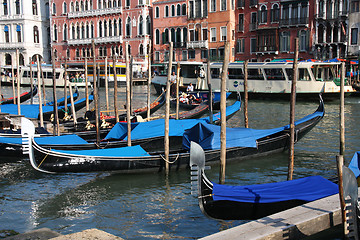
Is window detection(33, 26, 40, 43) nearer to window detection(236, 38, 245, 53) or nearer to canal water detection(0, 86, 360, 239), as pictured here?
window detection(236, 38, 245, 53)

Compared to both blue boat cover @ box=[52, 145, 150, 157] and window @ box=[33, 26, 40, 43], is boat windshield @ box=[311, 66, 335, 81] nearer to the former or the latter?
blue boat cover @ box=[52, 145, 150, 157]

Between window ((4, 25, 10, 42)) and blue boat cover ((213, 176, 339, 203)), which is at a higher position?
window ((4, 25, 10, 42))

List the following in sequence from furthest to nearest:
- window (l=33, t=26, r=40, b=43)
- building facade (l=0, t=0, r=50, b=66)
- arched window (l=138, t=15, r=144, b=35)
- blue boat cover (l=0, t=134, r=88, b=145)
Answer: window (l=33, t=26, r=40, b=43)
building facade (l=0, t=0, r=50, b=66)
arched window (l=138, t=15, r=144, b=35)
blue boat cover (l=0, t=134, r=88, b=145)

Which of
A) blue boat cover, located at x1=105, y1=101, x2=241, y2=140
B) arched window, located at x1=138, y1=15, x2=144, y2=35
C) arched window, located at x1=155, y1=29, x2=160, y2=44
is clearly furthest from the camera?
arched window, located at x1=138, y1=15, x2=144, y2=35

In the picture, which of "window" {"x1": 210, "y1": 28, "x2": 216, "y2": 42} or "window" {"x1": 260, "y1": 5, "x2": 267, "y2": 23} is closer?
"window" {"x1": 260, "y1": 5, "x2": 267, "y2": 23}

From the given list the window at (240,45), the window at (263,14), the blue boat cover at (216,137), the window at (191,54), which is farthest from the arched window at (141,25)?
the blue boat cover at (216,137)

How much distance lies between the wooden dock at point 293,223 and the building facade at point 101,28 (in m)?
27.5

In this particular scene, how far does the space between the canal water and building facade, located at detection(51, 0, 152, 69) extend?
23.8m

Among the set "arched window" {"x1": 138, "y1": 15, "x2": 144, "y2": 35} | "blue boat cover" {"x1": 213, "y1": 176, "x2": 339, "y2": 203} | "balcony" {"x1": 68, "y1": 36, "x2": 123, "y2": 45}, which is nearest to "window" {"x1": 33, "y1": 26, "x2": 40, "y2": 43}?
"balcony" {"x1": 68, "y1": 36, "x2": 123, "y2": 45}

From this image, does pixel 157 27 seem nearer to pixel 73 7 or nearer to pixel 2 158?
pixel 73 7

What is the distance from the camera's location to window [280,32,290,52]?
79.8 feet

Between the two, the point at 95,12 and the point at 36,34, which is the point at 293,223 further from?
the point at 36,34

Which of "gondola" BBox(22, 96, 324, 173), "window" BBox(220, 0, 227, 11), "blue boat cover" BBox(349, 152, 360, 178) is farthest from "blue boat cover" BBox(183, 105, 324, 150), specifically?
"window" BBox(220, 0, 227, 11)

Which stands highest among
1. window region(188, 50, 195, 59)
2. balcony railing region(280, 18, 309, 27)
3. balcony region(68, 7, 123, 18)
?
balcony region(68, 7, 123, 18)
